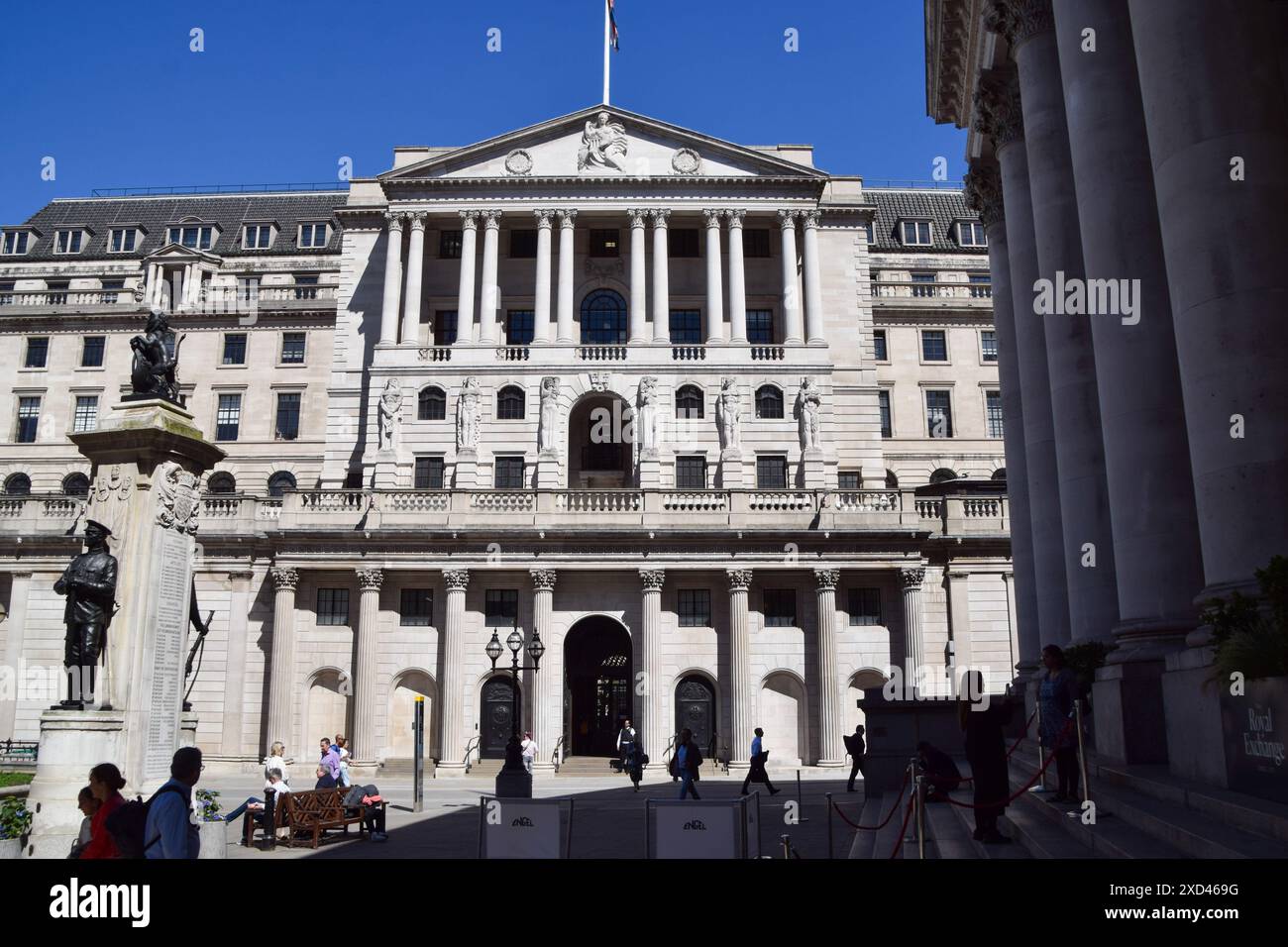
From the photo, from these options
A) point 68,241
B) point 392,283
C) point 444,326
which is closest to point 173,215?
point 68,241

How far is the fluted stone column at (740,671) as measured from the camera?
1642 inches

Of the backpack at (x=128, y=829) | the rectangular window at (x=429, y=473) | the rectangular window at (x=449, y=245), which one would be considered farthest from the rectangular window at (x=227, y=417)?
the backpack at (x=128, y=829)

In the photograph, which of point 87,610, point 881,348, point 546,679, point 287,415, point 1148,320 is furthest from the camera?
point 881,348

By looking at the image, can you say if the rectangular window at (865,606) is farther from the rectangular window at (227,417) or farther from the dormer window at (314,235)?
the dormer window at (314,235)

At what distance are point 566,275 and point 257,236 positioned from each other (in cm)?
3484

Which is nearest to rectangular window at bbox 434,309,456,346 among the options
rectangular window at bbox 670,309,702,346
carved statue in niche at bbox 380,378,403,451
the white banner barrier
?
carved statue in niche at bbox 380,378,403,451

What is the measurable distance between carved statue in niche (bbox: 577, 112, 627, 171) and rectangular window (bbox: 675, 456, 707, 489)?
15940 millimetres

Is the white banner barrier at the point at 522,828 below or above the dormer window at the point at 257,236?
below

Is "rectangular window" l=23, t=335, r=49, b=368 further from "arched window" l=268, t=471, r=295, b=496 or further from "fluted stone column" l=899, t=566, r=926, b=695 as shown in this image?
"fluted stone column" l=899, t=566, r=926, b=695

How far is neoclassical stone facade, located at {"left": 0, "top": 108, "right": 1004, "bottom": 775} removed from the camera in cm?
4356

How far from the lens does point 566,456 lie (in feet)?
164

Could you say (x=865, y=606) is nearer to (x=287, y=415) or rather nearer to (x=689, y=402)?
(x=689, y=402)

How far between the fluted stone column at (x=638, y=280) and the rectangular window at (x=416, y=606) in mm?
16391
